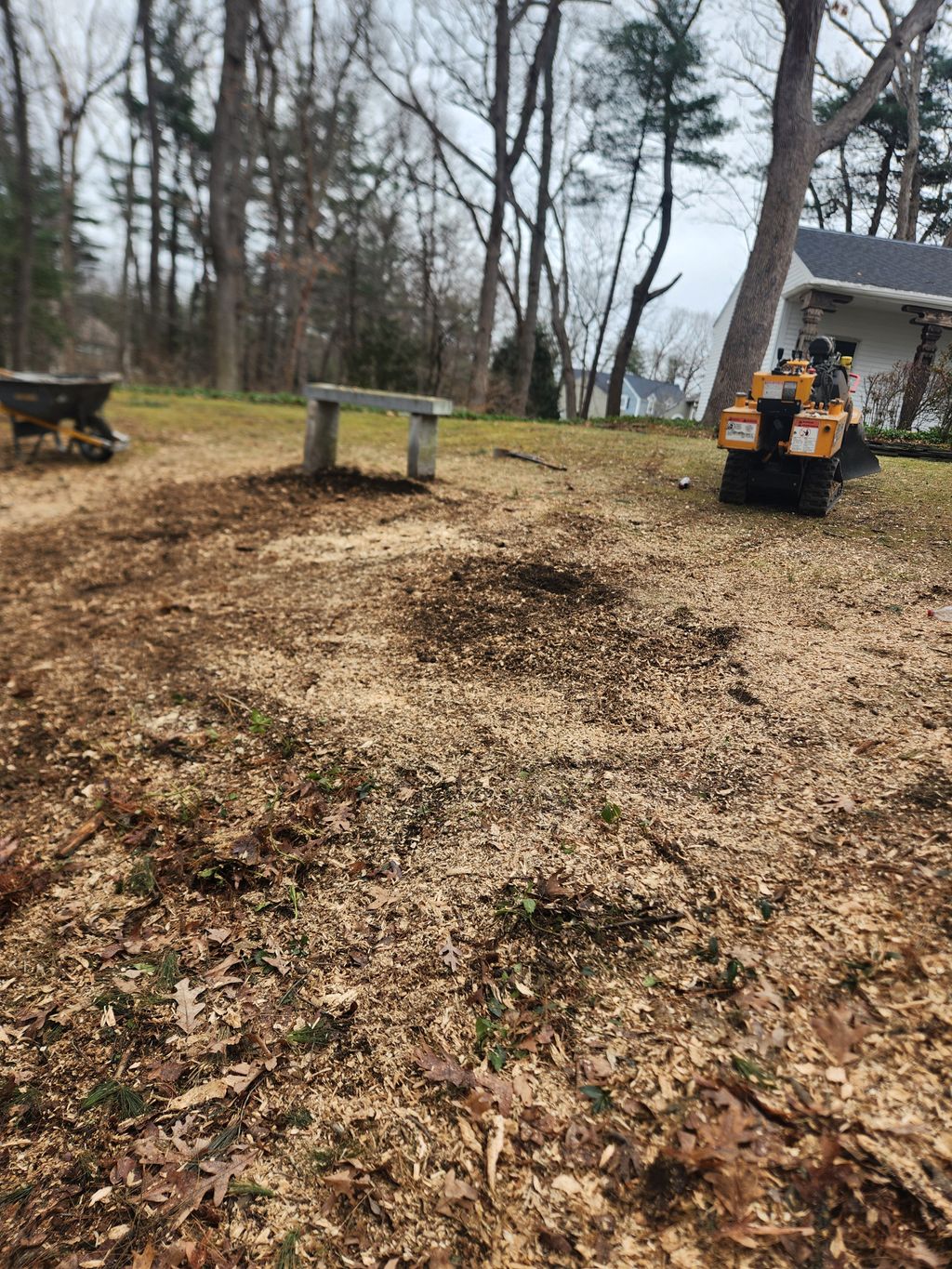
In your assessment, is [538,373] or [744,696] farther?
[538,373]

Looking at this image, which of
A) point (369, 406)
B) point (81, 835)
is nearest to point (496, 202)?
point (369, 406)

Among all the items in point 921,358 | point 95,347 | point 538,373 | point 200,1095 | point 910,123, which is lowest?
point 200,1095

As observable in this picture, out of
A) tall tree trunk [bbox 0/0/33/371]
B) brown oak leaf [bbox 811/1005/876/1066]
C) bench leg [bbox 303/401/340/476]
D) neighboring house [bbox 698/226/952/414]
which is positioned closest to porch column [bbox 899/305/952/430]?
neighboring house [bbox 698/226/952/414]

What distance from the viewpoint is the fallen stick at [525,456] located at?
7672mm

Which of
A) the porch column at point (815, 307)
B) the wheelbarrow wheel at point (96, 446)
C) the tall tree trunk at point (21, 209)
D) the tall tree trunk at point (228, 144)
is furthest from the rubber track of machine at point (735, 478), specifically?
the tall tree trunk at point (21, 209)

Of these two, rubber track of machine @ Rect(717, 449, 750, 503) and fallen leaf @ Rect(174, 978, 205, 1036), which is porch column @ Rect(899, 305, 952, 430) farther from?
fallen leaf @ Rect(174, 978, 205, 1036)

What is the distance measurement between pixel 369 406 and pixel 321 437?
1.96 feet

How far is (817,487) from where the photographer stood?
17.7ft

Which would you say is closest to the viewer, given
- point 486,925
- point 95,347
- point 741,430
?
point 486,925

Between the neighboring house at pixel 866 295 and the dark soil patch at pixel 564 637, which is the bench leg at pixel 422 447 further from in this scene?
the neighboring house at pixel 866 295

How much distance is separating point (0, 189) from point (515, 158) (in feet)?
48.0

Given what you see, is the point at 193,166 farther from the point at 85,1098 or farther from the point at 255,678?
the point at 85,1098

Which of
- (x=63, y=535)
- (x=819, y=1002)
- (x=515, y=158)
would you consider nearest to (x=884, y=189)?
(x=515, y=158)

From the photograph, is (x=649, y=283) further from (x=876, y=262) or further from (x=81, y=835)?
(x=81, y=835)
